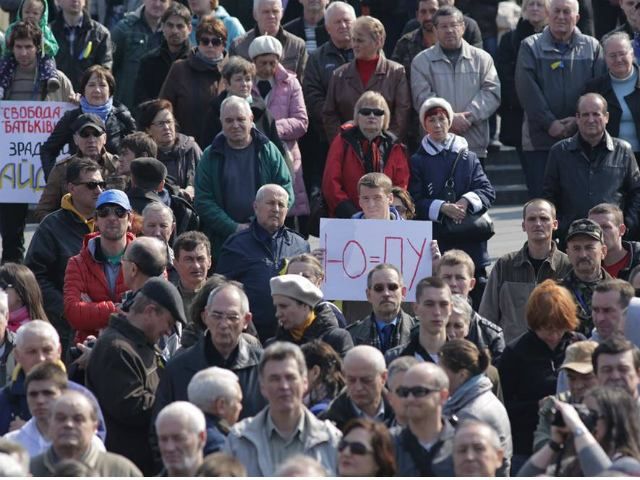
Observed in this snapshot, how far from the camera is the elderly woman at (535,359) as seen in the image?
1245cm

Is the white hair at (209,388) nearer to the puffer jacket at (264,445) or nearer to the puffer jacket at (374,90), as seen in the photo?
the puffer jacket at (264,445)

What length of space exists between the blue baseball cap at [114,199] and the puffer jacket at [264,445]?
11.2 ft

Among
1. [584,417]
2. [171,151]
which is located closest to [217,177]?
[171,151]

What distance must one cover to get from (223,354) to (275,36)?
6.47m

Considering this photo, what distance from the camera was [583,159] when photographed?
15.7m

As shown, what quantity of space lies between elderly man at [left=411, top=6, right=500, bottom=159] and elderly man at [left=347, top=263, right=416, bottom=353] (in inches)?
170

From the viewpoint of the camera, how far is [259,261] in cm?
1430

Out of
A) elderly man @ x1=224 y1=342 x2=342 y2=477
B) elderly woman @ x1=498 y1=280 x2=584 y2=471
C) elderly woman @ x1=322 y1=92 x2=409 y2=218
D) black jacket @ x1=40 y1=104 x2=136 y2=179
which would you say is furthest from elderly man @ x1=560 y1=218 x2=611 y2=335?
black jacket @ x1=40 y1=104 x2=136 y2=179

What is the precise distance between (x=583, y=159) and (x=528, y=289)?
186 centimetres

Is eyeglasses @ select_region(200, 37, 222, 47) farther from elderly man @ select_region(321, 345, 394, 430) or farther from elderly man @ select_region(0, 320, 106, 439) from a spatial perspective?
elderly man @ select_region(321, 345, 394, 430)

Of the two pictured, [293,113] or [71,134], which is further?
[293,113]

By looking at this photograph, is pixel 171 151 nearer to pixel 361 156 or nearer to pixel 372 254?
pixel 361 156

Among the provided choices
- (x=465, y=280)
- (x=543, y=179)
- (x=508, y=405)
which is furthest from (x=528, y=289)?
(x=543, y=179)

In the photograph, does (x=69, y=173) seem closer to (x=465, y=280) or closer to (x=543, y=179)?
(x=465, y=280)
